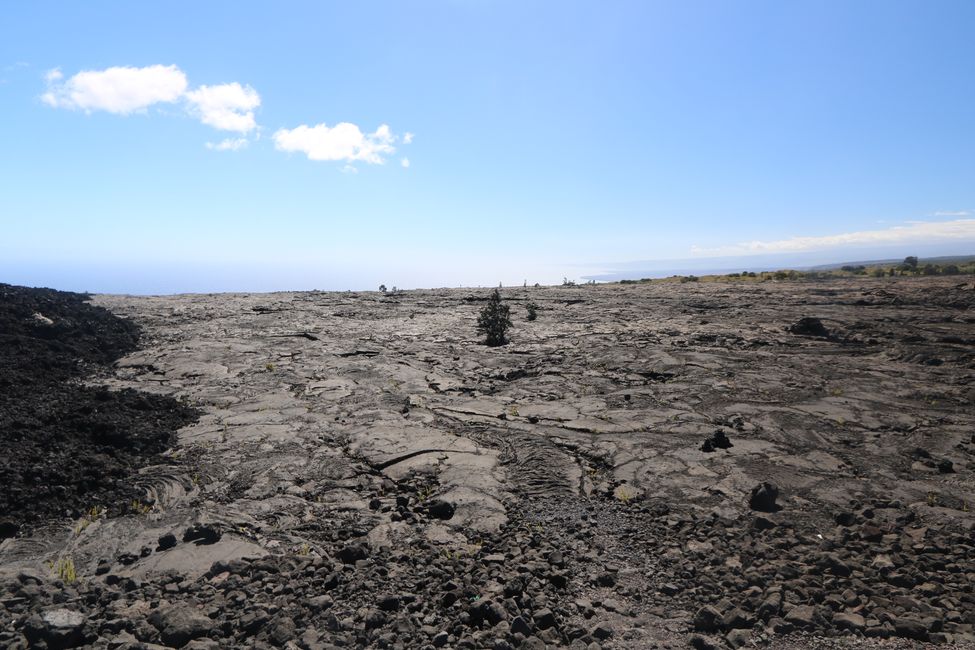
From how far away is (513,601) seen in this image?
136 inches

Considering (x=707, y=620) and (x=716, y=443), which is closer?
(x=707, y=620)

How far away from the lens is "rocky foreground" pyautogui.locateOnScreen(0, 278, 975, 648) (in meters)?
3.27

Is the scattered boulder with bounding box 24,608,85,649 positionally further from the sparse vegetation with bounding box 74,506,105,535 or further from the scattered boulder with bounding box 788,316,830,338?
the scattered boulder with bounding box 788,316,830,338

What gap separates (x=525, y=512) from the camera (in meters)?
4.79

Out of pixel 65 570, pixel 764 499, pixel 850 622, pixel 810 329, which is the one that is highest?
pixel 810 329

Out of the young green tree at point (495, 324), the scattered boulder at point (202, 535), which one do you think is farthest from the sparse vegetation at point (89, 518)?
the young green tree at point (495, 324)

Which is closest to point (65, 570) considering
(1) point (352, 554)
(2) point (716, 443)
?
(1) point (352, 554)

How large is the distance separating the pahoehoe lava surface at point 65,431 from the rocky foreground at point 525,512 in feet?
0.36

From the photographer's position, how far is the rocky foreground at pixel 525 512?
129 inches

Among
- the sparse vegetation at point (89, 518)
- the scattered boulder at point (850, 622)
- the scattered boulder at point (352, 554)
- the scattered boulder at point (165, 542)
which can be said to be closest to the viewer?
the scattered boulder at point (850, 622)

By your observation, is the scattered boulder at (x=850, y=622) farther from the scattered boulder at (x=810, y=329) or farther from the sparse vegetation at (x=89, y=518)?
the scattered boulder at (x=810, y=329)

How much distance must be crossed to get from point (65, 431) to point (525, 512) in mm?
5286

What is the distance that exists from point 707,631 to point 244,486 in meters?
4.26

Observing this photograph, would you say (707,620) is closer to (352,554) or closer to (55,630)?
(352,554)
